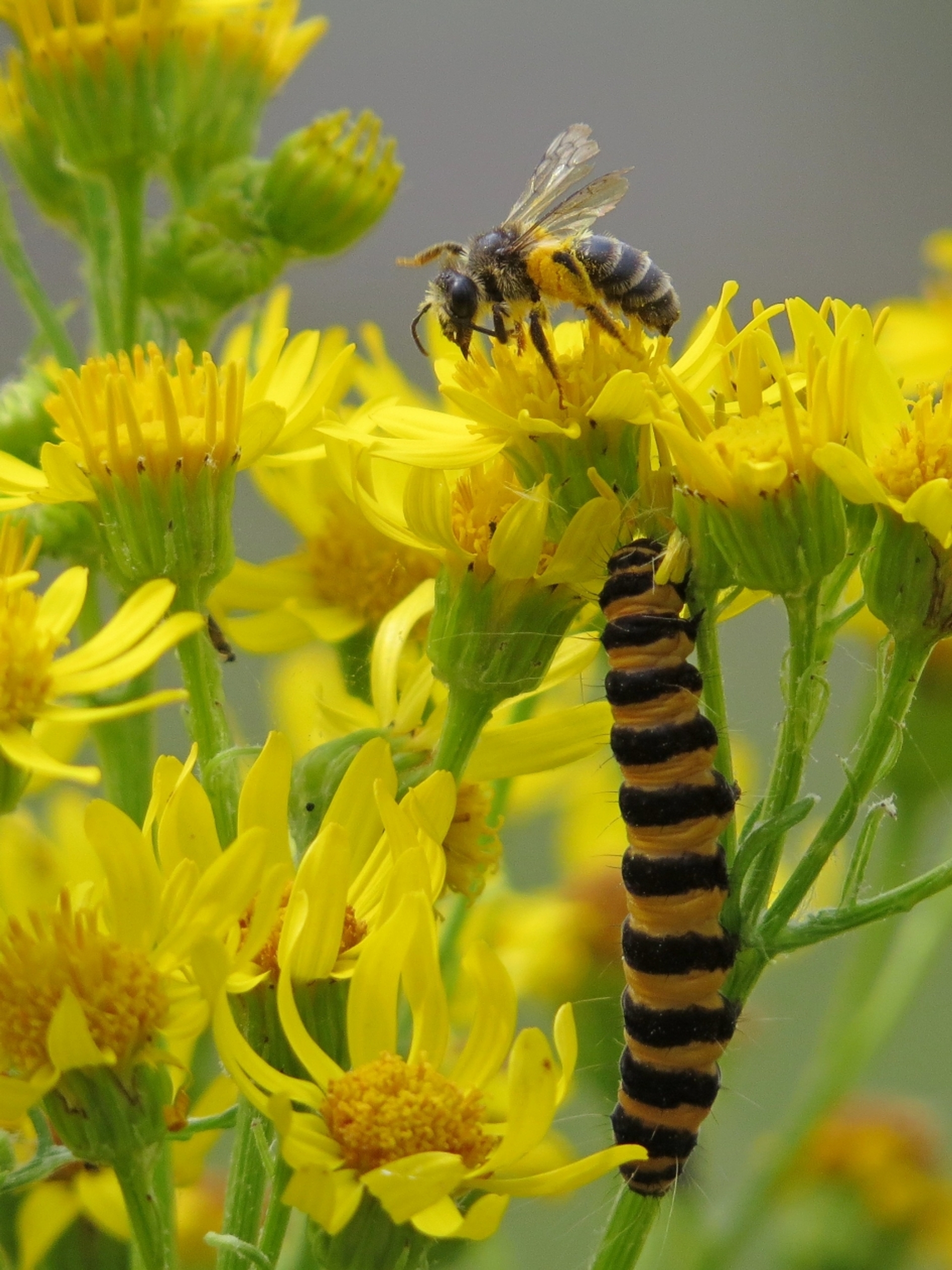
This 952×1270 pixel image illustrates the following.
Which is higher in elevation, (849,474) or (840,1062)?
(849,474)

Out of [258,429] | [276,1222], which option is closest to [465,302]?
[258,429]

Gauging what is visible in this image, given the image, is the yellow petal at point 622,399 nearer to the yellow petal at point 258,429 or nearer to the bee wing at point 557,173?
the yellow petal at point 258,429

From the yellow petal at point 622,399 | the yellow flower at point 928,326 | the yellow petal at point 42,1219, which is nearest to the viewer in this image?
the yellow petal at point 622,399

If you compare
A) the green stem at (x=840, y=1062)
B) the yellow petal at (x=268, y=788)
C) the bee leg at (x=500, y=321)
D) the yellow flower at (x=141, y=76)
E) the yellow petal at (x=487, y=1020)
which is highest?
the yellow flower at (x=141, y=76)

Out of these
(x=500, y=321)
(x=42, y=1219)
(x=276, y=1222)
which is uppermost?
(x=500, y=321)

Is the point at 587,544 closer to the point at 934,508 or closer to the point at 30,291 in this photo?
the point at 934,508

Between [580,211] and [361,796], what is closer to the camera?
[361,796]

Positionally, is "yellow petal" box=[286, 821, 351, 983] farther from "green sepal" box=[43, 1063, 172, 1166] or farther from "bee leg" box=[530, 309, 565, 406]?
"bee leg" box=[530, 309, 565, 406]

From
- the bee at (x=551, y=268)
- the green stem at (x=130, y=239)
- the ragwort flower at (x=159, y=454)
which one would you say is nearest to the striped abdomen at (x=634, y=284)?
the bee at (x=551, y=268)
